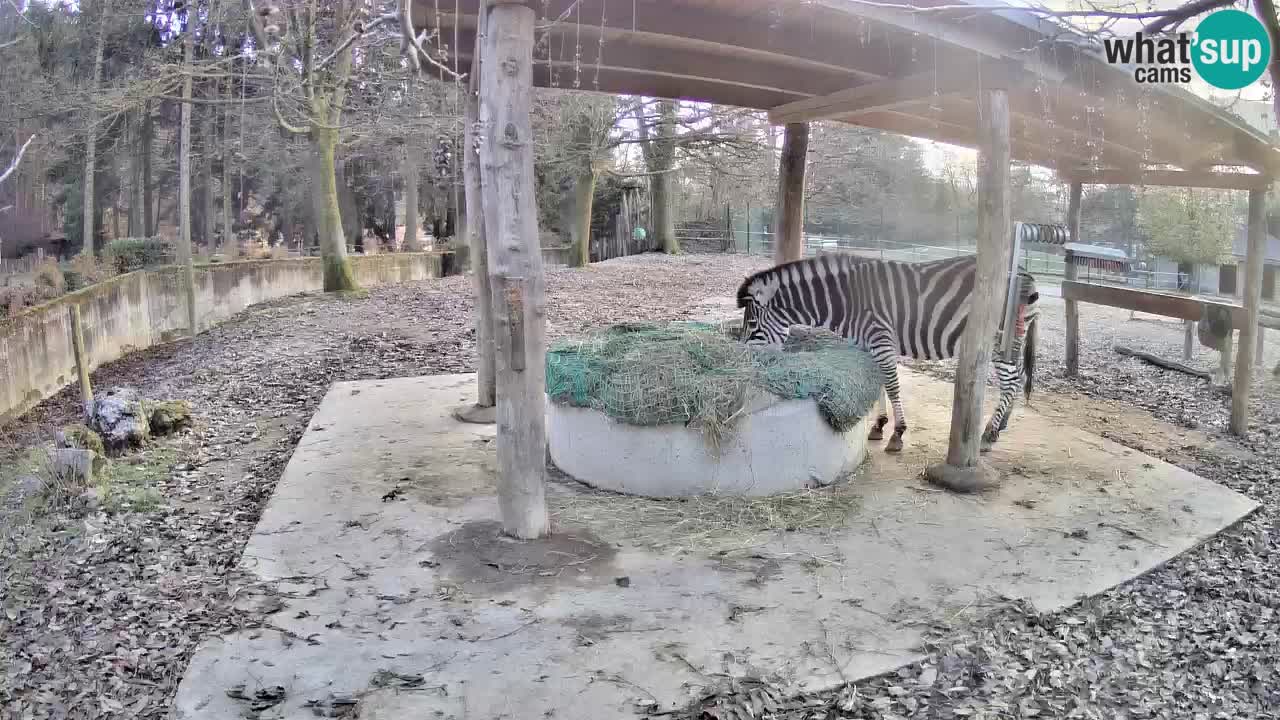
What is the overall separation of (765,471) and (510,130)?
109 inches

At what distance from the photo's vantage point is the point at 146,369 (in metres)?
11.4

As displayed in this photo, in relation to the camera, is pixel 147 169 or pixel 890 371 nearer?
pixel 890 371

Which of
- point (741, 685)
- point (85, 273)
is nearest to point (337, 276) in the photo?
point (85, 273)

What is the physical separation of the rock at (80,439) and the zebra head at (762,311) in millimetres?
5181

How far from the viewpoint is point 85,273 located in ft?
44.7

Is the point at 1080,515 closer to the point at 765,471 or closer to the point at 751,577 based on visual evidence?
the point at 765,471

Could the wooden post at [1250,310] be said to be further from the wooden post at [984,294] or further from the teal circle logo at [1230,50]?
the wooden post at [984,294]

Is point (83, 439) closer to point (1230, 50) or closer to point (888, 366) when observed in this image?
point (888, 366)

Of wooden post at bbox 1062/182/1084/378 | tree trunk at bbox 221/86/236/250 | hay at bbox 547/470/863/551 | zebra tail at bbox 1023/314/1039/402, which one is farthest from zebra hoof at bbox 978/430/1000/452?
tree trunk at bbox 221/86/236/250

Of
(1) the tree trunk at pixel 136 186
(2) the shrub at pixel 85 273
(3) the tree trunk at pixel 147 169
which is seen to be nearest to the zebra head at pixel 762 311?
(2) the shrub at pixel 85 273

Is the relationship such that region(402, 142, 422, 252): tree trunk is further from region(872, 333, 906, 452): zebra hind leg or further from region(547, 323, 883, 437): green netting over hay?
region(872, 333, 906, 452): zebra hind leg

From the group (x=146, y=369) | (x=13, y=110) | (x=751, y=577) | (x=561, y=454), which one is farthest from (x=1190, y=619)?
(x=13, y=110)

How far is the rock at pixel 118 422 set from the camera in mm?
6977
